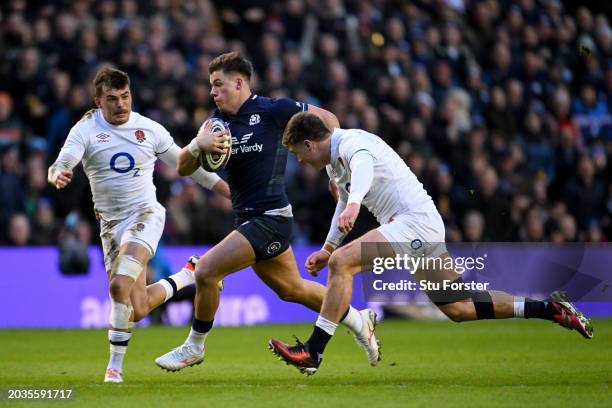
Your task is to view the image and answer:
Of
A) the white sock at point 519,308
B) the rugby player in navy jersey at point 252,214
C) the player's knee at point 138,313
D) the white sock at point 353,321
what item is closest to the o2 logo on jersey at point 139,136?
the rugby player in navy jersey at point 252,214

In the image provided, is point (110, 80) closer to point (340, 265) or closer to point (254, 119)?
point (254, 119)

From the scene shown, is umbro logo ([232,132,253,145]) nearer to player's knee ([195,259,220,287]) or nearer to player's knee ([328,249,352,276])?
player's knee ([195,259,220,287])

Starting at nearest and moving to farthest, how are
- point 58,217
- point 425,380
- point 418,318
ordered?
point 425,380 → point 58,217 → point 418,318

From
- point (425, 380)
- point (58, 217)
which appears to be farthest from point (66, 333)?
point (425, 380)

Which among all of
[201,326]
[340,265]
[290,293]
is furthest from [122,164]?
[340,265]

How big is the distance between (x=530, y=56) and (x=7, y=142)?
972cm

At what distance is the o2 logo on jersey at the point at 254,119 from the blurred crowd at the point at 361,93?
7.00 meters

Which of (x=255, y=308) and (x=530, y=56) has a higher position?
(x=530, y=56)

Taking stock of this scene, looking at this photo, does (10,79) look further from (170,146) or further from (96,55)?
(170,146)

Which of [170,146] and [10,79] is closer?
[170,146]

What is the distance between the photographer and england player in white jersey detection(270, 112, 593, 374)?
8852mm

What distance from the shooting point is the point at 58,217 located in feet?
55.1

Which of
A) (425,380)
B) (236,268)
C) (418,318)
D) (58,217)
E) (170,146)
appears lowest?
(418,318)

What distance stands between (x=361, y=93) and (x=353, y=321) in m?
9.46
